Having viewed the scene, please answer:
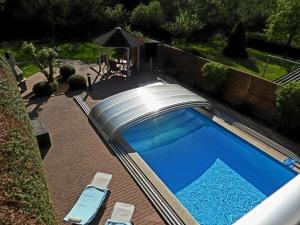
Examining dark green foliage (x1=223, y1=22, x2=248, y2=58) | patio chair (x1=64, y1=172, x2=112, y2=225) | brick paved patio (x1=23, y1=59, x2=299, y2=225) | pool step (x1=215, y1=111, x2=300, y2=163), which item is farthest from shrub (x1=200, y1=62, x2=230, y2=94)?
dark green foliage (x1=223, y1=22, x2=248, y2=58)

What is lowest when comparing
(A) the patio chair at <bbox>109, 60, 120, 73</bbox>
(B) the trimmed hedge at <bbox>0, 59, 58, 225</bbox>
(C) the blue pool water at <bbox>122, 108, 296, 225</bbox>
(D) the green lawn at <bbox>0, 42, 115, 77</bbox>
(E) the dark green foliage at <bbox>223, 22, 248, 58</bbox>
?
(D) the green lawn at <bbox>0, 42, 115, 77</bbox>

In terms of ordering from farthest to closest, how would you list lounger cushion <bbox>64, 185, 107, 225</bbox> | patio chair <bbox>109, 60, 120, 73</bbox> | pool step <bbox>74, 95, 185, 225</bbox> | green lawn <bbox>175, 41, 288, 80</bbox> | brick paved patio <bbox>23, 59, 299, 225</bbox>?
green lawn <bbox>175, 41, 288, 80</bbox> → patio chair <bbox>109, 60, 120, 73</bbox> → brick paved patio <bbox>23, 59, 299, 225</bbox> → pool step <bbox>74, 95, 185, 225</bbox> → lounger cushion <bbox>64, 185, 107, 225</bbox>

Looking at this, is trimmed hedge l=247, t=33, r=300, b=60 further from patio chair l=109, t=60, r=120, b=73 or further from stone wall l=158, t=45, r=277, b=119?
patio chair l=109, t=60, r=120, b=73

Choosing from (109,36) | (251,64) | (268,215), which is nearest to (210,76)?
(109,36)

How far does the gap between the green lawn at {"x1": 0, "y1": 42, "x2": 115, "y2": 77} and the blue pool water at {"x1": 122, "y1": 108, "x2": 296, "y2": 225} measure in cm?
1477

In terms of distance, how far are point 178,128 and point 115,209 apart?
23.9ft

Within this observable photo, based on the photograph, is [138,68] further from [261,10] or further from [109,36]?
[261,10]

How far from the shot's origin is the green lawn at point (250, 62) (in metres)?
24.6

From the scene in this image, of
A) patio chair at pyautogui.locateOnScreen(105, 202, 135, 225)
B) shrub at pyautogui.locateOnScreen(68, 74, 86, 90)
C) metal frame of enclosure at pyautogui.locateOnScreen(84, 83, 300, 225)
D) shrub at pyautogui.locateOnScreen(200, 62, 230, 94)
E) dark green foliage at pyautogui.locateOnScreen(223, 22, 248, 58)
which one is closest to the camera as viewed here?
patio chair at pyautogui.locateOnScreen(105, 202, 135, 225)

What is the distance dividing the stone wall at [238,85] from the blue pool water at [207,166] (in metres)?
3.14

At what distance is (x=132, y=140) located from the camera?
14.7 meters

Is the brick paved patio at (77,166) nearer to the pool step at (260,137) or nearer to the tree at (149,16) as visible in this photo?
the pool step at (260,137)

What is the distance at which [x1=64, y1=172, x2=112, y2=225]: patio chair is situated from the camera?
8.90m

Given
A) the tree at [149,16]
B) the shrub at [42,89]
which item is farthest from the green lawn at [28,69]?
the tree at [149,16]
